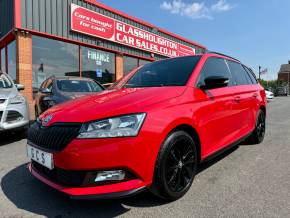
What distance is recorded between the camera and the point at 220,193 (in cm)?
309

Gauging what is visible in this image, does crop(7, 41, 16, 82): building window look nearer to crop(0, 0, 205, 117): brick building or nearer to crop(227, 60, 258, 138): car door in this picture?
crop(0, 0, 205, 117): brick building

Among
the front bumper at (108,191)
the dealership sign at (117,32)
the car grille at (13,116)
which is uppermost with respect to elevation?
the dealership sign at (117,32)

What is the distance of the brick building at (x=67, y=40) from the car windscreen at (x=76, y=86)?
15.0 feet

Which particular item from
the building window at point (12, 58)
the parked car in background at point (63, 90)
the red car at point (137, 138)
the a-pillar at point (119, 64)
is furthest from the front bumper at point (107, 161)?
the a-pillar at point (119, 64)

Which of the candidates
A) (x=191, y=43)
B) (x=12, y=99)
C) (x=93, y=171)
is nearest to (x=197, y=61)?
(x=93, y=171)

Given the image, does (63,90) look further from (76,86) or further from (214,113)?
(214,113)

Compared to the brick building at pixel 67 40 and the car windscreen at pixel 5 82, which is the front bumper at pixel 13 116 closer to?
the car windscreen at pixel 5 82

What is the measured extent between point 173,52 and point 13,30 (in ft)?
37.9

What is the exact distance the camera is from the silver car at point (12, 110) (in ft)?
17.5

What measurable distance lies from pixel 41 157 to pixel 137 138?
1.04 meters

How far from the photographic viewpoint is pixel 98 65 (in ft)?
48.5

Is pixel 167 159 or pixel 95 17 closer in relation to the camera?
pixel 167 159

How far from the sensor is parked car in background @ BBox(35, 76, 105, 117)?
6.79m

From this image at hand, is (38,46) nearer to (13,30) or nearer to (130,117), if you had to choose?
(13,30)
